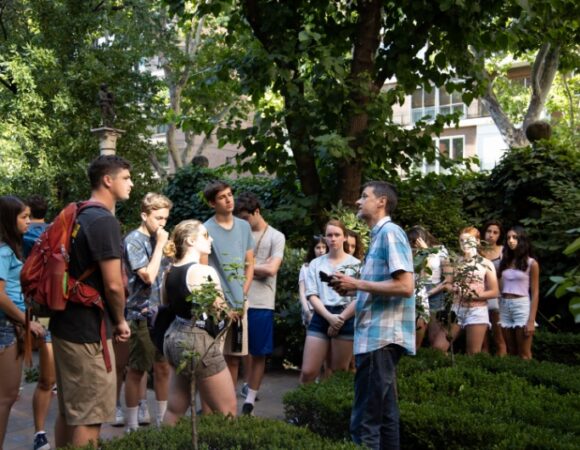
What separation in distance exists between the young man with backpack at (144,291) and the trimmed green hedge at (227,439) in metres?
1.62

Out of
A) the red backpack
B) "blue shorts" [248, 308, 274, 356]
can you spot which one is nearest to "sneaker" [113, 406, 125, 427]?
"blue shorts" [248, 308, 274, 356]

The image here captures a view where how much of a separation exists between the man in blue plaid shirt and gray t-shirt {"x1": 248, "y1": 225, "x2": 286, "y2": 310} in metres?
2.54

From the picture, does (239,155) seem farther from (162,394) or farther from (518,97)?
(518,97)

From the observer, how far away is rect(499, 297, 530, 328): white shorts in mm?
8812

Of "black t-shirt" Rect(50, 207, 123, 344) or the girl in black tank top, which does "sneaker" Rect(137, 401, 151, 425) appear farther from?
"black t-shirt" Rect(50, 207, 123, 344)

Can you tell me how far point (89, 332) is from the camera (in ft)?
14.5

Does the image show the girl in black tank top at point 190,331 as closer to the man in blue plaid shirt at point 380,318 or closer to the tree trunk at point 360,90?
the man in blue plaid shirt at point 380,318

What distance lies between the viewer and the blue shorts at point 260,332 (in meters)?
7.44

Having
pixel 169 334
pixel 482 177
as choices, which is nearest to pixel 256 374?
pixel 169 334

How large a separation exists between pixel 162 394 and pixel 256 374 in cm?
116

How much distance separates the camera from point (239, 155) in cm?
1042

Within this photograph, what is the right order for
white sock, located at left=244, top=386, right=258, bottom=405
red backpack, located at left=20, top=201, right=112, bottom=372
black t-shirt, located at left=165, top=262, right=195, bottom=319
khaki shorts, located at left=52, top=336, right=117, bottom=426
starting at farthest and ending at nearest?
1. white sock, located at left=244, top=386, right=258, bottom=405
2. black t-shirt, located at left=165, top=262, right=195, bottom=319
3. khaki shorts, located at left=52, top=336, right=117, bottom=426
4. red backpack, located at left=20, top=201, right=112, bottom=372

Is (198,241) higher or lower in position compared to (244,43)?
lower

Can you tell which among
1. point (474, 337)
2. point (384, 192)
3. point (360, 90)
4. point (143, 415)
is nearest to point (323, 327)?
point (143, 415)
